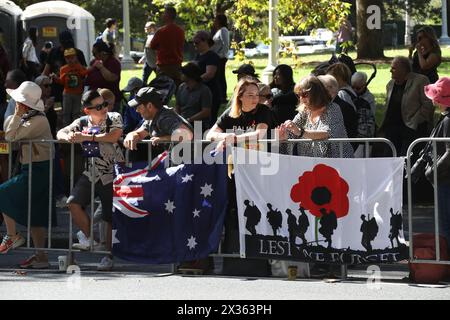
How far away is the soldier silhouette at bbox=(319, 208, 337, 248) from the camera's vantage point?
10453 millimetres

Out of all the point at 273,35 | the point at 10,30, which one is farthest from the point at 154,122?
the point at 10,30

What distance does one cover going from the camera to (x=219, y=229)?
10.9 metres

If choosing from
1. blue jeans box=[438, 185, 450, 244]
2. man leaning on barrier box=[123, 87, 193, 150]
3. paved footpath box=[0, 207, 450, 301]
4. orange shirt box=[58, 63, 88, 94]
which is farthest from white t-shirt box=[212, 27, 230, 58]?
blue jeans box=[438, 185, 450, 244]

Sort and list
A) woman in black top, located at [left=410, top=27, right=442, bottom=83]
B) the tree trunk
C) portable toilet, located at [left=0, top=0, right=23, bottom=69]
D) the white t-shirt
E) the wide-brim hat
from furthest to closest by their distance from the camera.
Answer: the tree trunk < portable toilet, located at [left=0, top=0, right=23, bottom=69] < the white t-shirt < woman in black top, located at [left=410, top=27, right=442, bottom=83] < the wide-brim hat

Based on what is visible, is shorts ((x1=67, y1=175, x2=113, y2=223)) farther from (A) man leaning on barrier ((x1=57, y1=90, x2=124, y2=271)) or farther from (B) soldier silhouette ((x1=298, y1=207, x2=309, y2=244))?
(B) soldier silhouette ((x1=298, y1=207, x2=309, y2=244))

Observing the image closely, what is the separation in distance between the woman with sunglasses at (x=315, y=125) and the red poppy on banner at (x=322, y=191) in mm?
233

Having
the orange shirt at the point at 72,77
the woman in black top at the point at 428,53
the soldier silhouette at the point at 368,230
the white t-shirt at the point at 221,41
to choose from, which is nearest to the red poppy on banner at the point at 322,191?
the soldier silhouette at the point at 368,230

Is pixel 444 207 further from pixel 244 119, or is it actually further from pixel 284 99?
pixel 284 99

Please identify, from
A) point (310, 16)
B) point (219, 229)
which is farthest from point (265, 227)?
point (310, 16)

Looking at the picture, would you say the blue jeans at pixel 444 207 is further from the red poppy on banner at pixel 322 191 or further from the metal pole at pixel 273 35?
the metal pole at pixel 273 35

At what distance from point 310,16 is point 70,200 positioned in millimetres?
10758

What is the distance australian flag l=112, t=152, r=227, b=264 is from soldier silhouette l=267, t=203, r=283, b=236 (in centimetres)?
46

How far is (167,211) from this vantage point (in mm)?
10945
